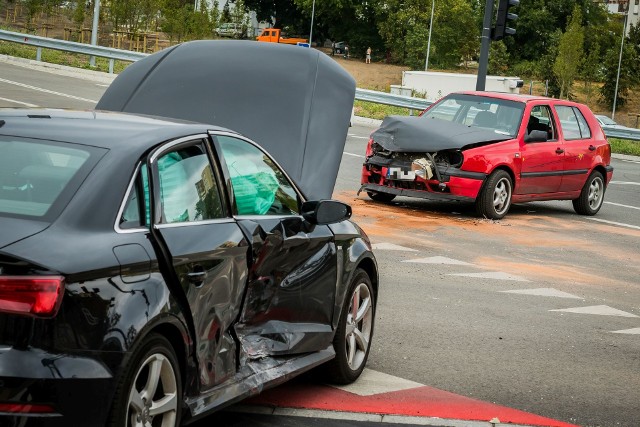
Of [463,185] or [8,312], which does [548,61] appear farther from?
[8,312]

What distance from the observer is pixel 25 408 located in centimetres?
433

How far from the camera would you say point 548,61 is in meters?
97.6

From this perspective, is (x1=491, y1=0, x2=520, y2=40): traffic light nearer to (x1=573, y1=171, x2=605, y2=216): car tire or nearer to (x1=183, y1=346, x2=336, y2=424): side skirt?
(x1=573, y1=171, x2=605, y2=216): car tire

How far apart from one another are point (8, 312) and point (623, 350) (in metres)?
5.96

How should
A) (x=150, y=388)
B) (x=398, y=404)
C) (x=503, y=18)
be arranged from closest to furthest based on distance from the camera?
1. (x=150, y=388)
2. (x=398, y=404)
3. (x=503, y=18)

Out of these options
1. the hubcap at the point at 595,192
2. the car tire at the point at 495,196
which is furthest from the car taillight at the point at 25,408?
the hubcap at the point at 595,192

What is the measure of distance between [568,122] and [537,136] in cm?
140

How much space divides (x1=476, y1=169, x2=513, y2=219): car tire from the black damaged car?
919 cm

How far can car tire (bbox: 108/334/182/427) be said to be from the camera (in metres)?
4.63

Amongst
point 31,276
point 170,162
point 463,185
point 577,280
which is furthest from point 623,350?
point 463,185

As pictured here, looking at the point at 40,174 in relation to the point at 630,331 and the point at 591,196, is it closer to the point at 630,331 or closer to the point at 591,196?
the point at 630,331

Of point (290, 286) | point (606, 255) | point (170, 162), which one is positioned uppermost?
point (170, 162)

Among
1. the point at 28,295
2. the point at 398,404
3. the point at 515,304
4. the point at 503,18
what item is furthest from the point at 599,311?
the point at 503,18

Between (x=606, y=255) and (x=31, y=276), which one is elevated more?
(x=31, y=276)
